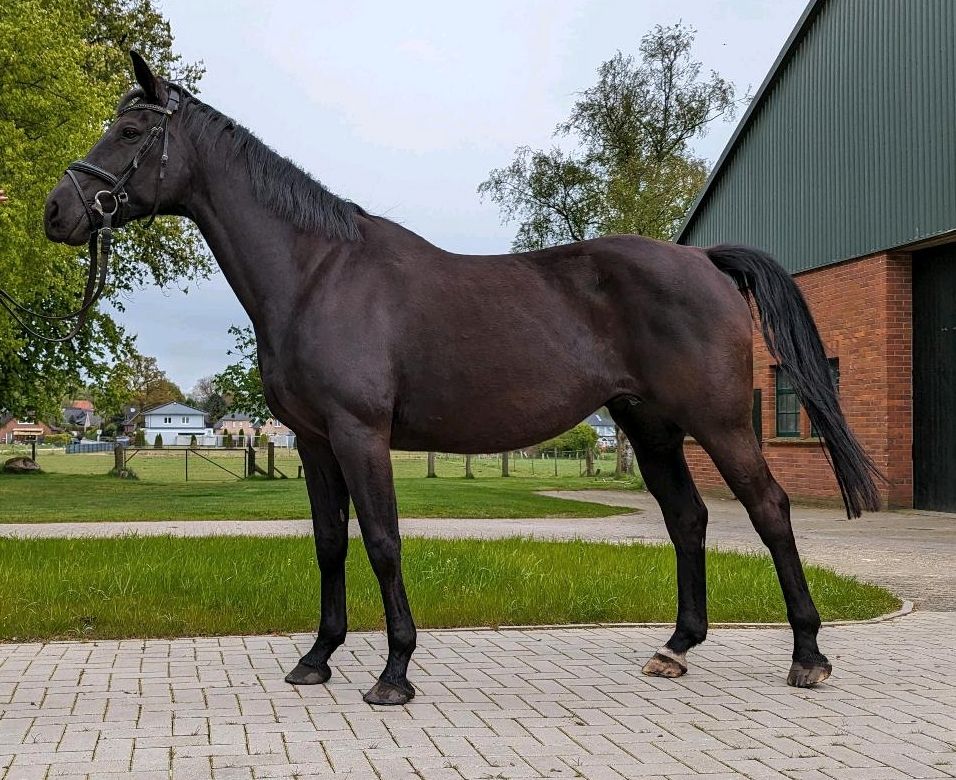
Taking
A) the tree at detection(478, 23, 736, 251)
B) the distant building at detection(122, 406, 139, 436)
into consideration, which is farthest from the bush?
the distant building at detection(122, 406, 139, 436)

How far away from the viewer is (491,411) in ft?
16.0

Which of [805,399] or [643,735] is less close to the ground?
[805,399]

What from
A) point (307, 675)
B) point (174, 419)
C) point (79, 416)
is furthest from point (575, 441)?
point (79, 416)

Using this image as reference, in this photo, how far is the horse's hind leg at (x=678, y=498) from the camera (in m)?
5.34

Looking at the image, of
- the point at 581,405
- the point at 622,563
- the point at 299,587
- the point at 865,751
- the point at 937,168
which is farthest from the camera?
the point at 937,168

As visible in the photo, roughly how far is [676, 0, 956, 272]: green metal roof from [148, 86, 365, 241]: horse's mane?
1249cm

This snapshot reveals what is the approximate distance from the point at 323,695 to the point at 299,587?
8.26 ft

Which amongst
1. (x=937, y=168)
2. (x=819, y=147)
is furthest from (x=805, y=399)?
(x=819, y=147)

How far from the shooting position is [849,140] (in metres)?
17.2

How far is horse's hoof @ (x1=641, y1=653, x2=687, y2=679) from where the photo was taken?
5.09 m

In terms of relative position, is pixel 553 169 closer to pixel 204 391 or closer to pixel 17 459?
pixel 17 459

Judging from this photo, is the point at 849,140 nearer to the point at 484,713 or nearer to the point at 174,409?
the point at 484,713

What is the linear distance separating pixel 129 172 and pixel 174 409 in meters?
121

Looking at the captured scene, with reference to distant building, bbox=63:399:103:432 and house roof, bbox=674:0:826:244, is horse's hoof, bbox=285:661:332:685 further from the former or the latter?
distant building, bbox=63:399:103:432
